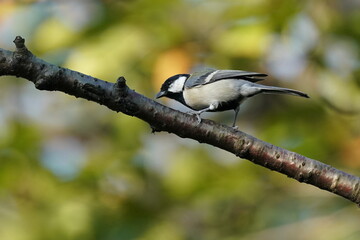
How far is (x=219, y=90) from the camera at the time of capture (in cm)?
324

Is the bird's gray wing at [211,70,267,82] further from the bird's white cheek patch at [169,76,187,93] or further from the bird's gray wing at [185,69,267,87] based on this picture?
the bird's white cheek patch at [169,76,187,93]

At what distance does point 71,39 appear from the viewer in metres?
3.58

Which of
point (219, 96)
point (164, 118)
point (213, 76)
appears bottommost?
point (164, 118)

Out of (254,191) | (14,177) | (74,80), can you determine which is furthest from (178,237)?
(74,80)

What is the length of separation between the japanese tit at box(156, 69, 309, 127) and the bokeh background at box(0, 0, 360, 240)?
0.24m

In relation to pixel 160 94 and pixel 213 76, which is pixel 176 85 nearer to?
pixel 160 94

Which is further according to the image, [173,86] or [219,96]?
[173,86]

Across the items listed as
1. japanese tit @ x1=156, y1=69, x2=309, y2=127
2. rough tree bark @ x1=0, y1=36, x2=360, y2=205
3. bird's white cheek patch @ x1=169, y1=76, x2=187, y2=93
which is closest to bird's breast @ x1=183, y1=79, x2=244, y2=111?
japanese tit @ x1=156, y1=69, x2=309, y2=127

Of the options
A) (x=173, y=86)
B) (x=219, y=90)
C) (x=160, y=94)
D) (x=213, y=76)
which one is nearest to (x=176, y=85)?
(x=173, y=86)

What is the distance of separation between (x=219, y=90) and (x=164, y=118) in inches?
44.1

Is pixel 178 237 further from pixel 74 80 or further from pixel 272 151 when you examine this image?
pixel 74 80

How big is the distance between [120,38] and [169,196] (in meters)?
1.01

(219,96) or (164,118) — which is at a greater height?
(219,96)

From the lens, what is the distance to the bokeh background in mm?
3521
